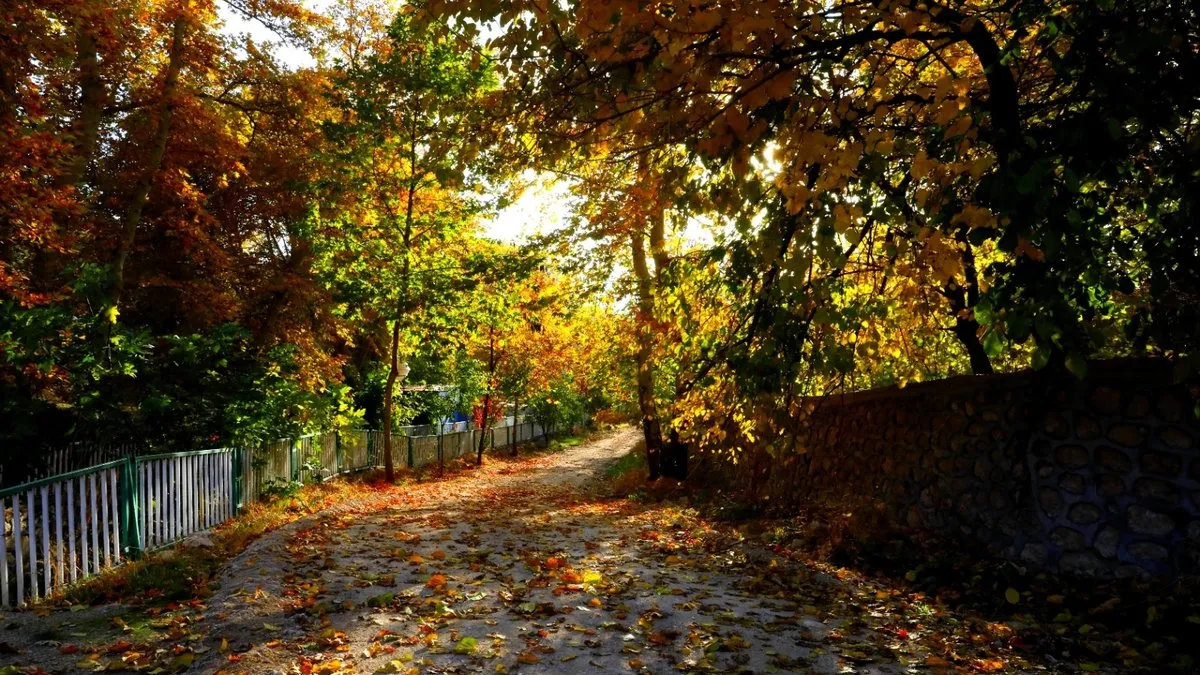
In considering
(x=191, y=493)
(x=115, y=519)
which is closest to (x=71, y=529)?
(x=115, y=519)

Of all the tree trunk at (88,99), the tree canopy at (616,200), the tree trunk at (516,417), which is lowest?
the tree trunk at (516,417)

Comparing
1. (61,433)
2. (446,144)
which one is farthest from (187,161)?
(446,144)

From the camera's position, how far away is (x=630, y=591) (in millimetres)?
6719

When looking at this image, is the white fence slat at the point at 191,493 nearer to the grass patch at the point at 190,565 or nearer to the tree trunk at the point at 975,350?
the grass patch at the point at 190,565

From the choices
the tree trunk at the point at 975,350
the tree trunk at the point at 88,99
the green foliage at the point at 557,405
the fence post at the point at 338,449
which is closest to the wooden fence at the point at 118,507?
the fence post at the point at 338,449

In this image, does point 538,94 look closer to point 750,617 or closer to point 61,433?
point 750,617

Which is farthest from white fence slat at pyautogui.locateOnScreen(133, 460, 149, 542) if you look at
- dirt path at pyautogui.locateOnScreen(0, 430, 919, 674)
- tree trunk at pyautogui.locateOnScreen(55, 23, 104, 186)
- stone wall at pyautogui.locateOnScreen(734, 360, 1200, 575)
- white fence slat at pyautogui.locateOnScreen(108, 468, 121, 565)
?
tree trunk at pyautogui.locateOnScreen(55, 23, 104, 186)

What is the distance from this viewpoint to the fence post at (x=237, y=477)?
461 inches

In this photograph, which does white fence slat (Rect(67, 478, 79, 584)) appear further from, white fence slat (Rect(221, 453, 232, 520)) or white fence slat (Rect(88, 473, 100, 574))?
white fence slat (Rect(221, 453, 232, 520))

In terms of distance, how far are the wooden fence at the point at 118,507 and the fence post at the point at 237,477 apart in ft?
0.05

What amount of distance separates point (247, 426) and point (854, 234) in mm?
11348

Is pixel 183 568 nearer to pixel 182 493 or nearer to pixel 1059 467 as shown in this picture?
pixel 182 493

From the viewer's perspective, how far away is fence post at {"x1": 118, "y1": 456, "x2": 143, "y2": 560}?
26.5 ft

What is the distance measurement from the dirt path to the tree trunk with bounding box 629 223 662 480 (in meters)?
3.04
